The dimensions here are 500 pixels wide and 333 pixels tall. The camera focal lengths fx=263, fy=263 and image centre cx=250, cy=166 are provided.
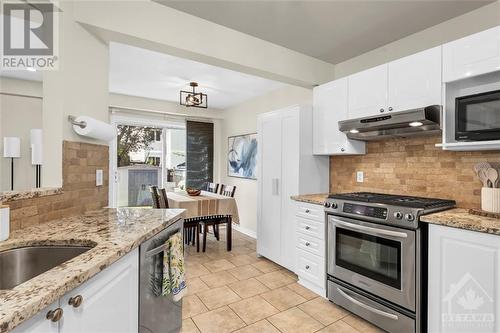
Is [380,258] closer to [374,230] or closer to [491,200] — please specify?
[374,230]

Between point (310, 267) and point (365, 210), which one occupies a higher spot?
point (365, 210)

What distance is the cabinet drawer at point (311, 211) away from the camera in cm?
258

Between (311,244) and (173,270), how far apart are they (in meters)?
1.54

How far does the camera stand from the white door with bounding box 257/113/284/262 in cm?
330

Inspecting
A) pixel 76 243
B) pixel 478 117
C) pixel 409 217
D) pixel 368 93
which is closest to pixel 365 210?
pixel 409 217

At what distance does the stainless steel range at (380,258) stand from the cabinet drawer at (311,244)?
0.11 metres

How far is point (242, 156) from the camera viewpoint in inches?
200

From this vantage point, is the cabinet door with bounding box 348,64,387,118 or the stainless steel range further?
the cabinet door with bounding box 348,64,387,118

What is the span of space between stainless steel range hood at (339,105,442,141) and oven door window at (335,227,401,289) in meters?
0.96

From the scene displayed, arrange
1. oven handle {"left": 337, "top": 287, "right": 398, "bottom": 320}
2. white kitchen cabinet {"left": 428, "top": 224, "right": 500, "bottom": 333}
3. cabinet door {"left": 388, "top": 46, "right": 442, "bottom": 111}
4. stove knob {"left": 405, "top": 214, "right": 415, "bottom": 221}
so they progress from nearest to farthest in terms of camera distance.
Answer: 1. white kitchen cabinet {"left": 428, "top": 224, "right": 500, "bottom": 333}
2. stove knob {"left": 405, "top": 214, "right": 415, "bottom": 221}
3. oven handle {"left": 337, "top": 287, "right": 398, "bottom": 320}
4. cabinet door {"left": 388, "top": 46, "right": 442, "bottom": 111}

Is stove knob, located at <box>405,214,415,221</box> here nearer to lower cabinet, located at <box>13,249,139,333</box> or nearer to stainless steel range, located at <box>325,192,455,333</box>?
stainless steel range, located at <box>325,192,455,333</box>

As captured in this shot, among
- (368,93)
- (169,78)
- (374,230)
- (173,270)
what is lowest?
(173,270)

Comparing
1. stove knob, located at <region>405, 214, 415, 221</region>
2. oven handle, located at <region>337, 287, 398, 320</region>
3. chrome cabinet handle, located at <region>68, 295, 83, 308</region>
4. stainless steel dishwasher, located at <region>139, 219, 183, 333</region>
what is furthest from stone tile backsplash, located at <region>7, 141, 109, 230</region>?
stove knob, located at <region>405, 214, 415, 221</region>

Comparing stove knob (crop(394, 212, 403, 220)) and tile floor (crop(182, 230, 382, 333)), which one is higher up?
Answer: stove knob (crop(394, 212, 403, 220))
